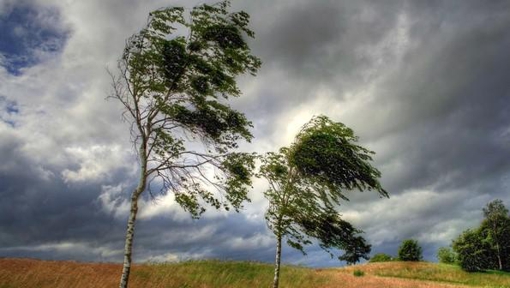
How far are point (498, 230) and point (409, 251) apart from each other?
2170 cm

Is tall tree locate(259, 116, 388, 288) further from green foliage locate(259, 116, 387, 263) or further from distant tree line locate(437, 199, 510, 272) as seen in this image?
distant tree line locate(437, 199, 510, 272)

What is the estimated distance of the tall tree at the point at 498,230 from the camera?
57.6 metres

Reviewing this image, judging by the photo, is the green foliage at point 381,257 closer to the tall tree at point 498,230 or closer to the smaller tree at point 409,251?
the smaller tree at point 409,251

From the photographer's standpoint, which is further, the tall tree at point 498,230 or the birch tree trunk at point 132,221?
the tall tree at point 498,230

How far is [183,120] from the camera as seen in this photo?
47.6 ft

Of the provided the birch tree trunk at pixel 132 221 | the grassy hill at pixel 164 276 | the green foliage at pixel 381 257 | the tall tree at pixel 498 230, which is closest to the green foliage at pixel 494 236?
the tall tree at pixel 498 230

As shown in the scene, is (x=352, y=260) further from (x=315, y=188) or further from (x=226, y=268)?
(x=226, y=268)

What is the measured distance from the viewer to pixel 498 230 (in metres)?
59.0

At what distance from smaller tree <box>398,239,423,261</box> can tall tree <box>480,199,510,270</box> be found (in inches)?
645

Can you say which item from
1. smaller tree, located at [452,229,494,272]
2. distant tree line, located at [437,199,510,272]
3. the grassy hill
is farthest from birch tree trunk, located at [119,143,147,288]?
distant tree line, located at [437,199,510,272]

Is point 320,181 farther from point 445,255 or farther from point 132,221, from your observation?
point 445,255

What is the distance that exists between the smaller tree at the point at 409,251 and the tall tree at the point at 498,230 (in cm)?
1637

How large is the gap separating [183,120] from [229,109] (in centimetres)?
185

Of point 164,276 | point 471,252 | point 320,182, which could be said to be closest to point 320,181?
point 320,182
